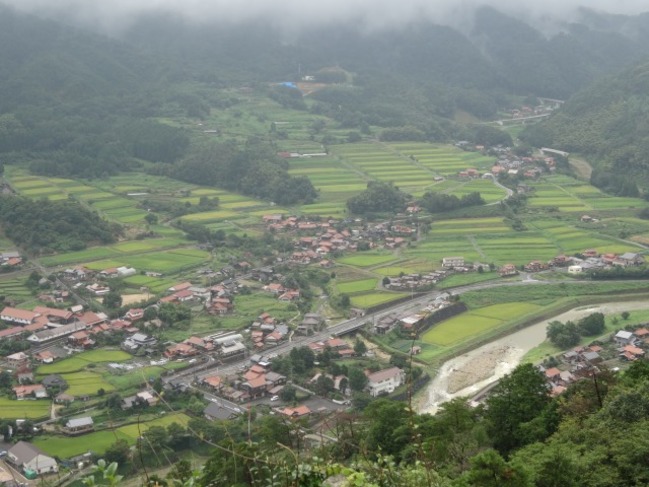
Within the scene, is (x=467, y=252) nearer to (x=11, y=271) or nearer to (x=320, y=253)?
(x=320, y=253)

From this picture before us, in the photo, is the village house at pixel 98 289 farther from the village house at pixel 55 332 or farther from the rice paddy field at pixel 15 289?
the village house at pixel 55 332

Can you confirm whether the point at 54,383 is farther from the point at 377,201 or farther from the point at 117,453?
the point at 377,201

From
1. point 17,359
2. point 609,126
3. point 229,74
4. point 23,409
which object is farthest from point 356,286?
point 229,74

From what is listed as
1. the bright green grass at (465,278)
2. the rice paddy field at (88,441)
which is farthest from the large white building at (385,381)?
the bright green grass at (465,278)

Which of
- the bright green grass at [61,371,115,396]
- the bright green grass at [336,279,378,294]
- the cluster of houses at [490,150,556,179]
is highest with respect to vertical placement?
the cluster of houses at [490,150,556,179]

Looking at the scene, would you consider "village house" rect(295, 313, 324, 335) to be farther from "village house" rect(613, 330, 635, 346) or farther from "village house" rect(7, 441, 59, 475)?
"village house" rect(7, 441, 59, 475)

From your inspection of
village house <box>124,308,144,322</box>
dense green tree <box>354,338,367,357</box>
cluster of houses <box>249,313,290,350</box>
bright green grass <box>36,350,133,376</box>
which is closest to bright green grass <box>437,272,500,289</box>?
dense green tree <box>354,338,367,357</box>

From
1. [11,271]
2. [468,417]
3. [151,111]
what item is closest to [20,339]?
[11,271]
